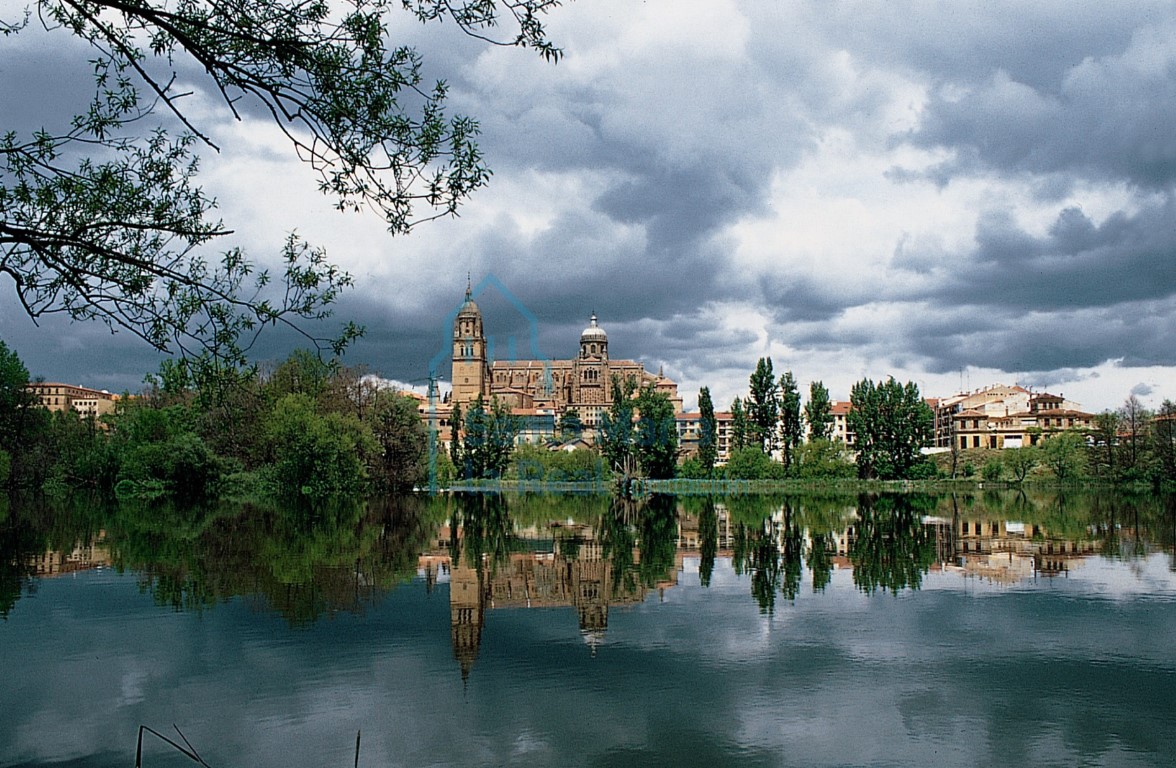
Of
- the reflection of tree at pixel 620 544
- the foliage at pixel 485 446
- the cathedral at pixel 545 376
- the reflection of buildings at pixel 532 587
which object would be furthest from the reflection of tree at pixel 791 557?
the cathedral at pixel 545 376

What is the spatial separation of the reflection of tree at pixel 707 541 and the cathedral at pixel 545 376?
108859 millimetres

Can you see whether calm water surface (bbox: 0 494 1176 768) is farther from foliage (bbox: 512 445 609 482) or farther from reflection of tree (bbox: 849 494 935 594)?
foliage (bbox: 512 445 609 482)

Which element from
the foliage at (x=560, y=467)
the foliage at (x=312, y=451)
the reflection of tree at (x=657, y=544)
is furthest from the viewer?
the foliage at (x=560, y=467)

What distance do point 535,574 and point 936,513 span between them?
26.8 meters

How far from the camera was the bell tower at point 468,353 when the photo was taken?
154625mm

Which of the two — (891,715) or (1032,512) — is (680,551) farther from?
(1032,512)

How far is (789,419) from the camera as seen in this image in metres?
82.7

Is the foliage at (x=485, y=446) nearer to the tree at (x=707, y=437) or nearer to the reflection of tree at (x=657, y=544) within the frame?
the tree at (x=707, y=437)

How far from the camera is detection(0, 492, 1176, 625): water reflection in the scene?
16.2 meters

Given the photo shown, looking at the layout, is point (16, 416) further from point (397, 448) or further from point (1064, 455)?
point (1064, 455)

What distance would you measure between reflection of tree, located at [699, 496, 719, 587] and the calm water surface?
23 centimetres

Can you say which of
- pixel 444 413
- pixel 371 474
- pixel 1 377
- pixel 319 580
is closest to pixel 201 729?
pixel 319 580

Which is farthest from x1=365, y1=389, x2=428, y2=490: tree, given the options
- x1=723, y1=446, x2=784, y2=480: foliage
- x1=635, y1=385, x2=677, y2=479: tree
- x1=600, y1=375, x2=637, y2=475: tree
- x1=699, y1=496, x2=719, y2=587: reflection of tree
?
x1=699, y1=496, x2=719, y2=587: reflection of tree

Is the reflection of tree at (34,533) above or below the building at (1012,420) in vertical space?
below
